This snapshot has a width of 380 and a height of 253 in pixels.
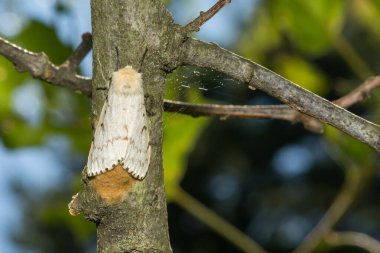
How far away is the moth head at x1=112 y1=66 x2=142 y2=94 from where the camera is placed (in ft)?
2.53

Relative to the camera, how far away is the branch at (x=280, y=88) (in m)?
0.76

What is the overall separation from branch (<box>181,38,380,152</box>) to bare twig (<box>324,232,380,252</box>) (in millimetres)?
725

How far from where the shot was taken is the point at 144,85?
78 centimetres

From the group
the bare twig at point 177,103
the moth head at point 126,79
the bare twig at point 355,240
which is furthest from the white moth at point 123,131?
the bare twig at point 355,240

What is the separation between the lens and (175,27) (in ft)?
2.61

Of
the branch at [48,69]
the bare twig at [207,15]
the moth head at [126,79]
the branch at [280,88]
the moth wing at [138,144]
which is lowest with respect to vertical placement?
the moth wing at [138,144]

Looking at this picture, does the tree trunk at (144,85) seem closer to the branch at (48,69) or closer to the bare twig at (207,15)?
the bare twig at (207,15)

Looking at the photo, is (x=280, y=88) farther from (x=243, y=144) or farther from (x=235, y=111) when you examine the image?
(x=243, y=144)

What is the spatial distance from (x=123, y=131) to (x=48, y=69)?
24 cm

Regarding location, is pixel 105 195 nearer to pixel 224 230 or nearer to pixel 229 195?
pixel 224 230

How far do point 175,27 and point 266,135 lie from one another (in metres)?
4.42

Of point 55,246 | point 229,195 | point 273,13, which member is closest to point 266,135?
point 229,195

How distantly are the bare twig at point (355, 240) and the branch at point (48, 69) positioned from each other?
0.71m

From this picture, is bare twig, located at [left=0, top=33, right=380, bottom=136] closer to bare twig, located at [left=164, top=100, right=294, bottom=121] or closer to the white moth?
bare twig, located at [left=164, top=100, right=294, bottom=121]
